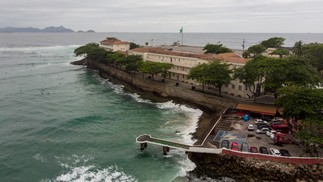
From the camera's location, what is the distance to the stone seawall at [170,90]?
61.8 m

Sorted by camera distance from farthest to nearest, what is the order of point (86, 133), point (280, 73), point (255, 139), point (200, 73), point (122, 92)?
point (122, 92) → point (200, 73) → point (280, 73) → point (86, 133) → point (255, 139)

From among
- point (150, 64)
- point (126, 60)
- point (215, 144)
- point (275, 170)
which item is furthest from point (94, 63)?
point (275, 170)

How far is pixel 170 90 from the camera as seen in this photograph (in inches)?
2918

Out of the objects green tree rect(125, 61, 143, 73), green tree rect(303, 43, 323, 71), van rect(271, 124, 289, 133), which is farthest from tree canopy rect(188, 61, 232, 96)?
green tree rect(303, 43, 323, 71)

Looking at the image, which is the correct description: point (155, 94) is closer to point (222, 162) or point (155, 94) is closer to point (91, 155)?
point (91, 155)

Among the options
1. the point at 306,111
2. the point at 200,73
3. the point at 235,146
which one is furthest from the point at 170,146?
the point at 200,73

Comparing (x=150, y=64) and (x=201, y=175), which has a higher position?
(x=150, y=64)

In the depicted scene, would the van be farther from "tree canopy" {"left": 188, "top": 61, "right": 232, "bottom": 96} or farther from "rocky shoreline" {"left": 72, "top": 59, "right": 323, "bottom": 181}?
"tree canopy" {"left": 188, "top": 61, "right": 232, "bottom": 96}

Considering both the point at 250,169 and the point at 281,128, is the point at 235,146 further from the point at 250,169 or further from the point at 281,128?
the point at 281,128

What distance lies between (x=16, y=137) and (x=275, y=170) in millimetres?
44950

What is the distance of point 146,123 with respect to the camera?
57031 millimetres

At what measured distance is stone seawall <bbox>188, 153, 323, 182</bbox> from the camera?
116 feet

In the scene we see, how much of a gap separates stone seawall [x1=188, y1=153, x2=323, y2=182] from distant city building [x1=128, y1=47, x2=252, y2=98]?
2851 centimetres

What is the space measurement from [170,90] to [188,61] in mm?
11675
